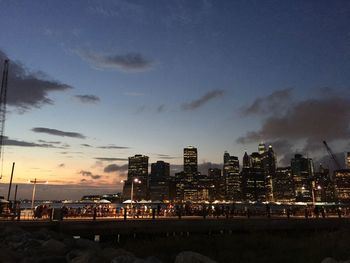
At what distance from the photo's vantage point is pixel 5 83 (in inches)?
3332

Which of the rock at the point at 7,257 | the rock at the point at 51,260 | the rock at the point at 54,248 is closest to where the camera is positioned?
the rock at the point at 7,257

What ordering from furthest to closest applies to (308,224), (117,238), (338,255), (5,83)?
(5,83) < (308,224) < (117,238) < (338,255)

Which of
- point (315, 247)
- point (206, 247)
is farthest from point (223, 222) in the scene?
point (315, 247)

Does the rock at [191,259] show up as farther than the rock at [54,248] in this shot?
No

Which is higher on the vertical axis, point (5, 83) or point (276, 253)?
point (5, 83)

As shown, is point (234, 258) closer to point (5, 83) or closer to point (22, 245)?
point (22, 245)

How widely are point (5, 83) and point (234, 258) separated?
78431 millimetres

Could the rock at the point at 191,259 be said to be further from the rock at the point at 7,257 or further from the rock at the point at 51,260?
the rock at the point at 7,257

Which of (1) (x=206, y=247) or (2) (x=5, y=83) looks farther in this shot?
(2) (x=5, y=83)

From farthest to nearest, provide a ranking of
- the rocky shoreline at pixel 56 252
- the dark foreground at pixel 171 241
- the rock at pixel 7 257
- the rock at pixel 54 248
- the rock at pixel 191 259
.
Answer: the dark foreground at pixel 171 241 → the rock at pixel 54 248 → the rock at pixel 7 257 → the rocky shoreline at pixel 56 252 → the rock at pixel 191 259

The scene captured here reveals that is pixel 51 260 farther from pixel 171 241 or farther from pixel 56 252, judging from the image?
pixel 171 241

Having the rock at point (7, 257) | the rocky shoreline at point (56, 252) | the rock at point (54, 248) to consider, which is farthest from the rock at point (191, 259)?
the rock at point (54, 248)

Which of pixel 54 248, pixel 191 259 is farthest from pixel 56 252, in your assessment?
pixel 191 259

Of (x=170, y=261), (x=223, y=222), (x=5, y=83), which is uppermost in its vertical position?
(x=5, y=83)
